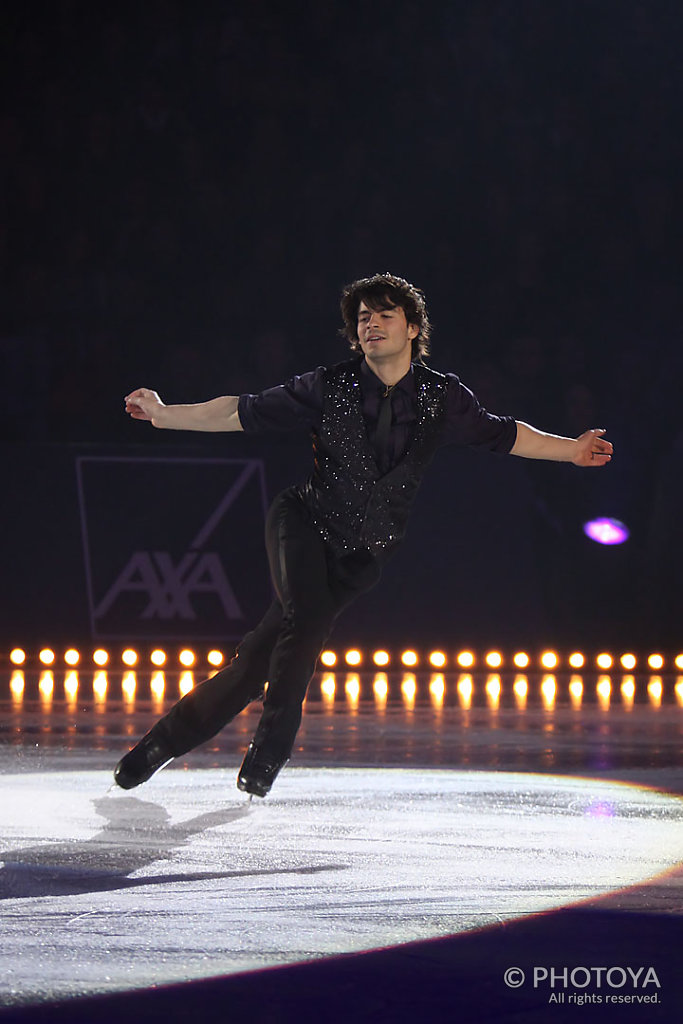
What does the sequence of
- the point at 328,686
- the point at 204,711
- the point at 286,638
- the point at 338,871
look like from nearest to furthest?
the point at 338,871
the point at 286,638
the point at 204,711
the point at 328,686

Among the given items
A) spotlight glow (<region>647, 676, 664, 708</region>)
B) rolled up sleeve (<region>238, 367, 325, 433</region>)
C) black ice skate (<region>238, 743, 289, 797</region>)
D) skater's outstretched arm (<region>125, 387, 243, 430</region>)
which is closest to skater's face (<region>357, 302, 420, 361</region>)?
rolled up sleeve (<region>238, 367, 325, 433</region>)

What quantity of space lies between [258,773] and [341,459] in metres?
0.84

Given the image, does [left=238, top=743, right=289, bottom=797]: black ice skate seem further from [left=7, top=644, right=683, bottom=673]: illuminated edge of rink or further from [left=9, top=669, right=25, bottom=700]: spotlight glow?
[left=7, top=644, right=683, bottom=673]: illuminated edge of rink

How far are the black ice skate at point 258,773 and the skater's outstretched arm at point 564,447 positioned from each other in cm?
109

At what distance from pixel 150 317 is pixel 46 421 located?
999 mm

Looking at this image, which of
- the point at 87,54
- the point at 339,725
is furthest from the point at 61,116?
the point at 339,725

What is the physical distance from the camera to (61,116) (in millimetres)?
8812

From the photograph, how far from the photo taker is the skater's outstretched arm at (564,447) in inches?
136

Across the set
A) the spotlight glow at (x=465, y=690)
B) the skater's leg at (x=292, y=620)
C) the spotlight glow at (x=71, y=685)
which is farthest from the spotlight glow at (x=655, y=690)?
the skater's leg at (x=292, y=620)

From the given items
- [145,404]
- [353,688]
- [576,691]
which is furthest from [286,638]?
[576,691]

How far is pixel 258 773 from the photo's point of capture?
9.75ft

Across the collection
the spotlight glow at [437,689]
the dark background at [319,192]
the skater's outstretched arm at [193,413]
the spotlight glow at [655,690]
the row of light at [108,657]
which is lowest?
the spotlight glow at [655,690]

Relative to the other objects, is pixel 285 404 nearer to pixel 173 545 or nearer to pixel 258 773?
pixel 258 773

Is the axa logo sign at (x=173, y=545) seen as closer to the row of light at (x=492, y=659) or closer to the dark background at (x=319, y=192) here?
the row of light at (x=492, y=659)
